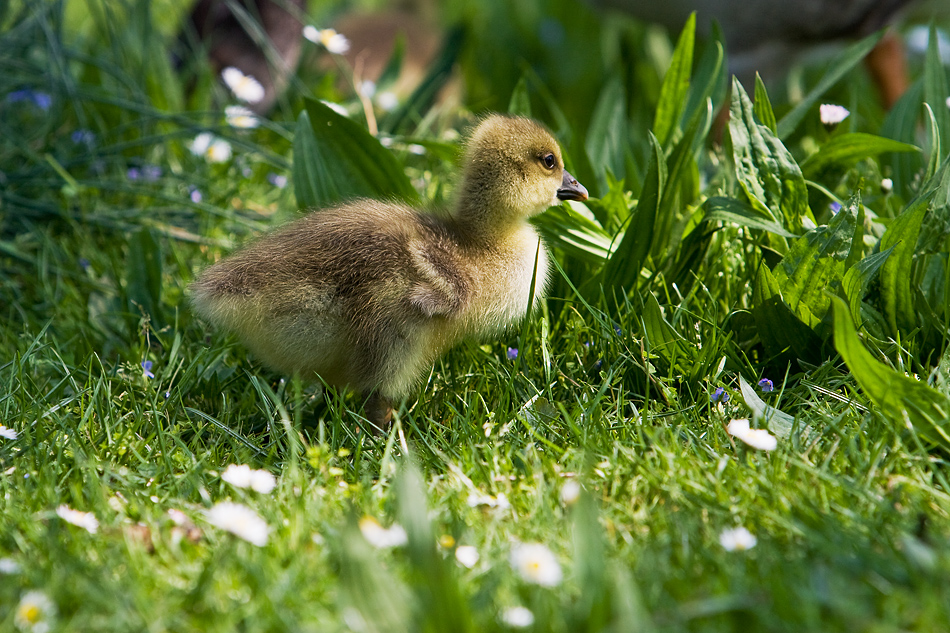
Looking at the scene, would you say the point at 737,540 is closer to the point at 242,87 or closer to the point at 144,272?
the point at 144,272

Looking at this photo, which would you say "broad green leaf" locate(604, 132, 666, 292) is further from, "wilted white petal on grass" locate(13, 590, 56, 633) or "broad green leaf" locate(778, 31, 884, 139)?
"wilted white petal on grass" locate(13, 590, 56, 633)

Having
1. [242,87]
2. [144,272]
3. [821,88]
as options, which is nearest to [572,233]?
[821,88]

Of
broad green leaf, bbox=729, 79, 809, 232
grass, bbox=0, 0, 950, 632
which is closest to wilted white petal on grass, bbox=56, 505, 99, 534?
grass, bbox=0, 0, 950, 632

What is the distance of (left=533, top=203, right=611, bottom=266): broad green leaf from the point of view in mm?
2742

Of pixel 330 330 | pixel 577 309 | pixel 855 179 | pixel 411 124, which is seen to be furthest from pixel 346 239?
pixel 411 124

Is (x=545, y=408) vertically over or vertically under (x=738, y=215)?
under

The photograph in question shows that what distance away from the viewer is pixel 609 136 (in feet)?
11.4

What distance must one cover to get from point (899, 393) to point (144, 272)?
230cm

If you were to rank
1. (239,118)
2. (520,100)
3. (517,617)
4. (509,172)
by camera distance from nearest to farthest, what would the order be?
(517,617), (509,172), (520,100), (239,118)

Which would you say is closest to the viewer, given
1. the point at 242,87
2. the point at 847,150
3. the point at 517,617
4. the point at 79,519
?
the point at 517,617

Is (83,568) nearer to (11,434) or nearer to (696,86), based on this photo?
(11,434)

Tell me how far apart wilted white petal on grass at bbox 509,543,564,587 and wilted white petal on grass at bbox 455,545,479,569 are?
9cm

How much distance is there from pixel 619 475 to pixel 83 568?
1.07 meters

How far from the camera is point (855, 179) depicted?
3150 millimetres
